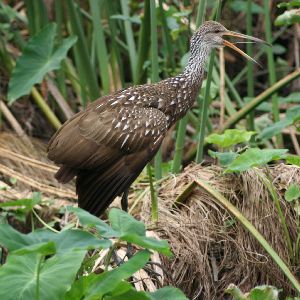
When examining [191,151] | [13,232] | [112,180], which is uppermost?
[13,232]

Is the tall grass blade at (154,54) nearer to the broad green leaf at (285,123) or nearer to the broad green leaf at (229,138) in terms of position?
the broad green leaf at (229,138)

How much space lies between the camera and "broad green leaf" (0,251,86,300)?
12.7ft

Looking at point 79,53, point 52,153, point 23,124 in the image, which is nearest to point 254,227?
point 52,153

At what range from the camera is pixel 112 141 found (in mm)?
5293

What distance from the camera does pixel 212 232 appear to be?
5.45 meters

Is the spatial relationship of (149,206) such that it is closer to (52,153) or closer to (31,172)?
(52,153)

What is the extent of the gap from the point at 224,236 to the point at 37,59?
77.5 inches

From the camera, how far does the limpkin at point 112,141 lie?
5199mm

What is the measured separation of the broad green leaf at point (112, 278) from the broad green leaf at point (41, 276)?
0.33 feet

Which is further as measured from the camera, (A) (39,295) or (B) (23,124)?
(B) (23,124)

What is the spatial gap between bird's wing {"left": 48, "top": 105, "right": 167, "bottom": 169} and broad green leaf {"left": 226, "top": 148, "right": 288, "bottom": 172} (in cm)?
47

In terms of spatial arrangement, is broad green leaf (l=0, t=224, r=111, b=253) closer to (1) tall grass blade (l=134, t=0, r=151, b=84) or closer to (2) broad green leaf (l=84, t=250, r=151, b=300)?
(2) broad green leaf (l=84, t=250, r=151, b=300)

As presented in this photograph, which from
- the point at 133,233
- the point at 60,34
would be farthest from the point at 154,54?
the point at 133,233

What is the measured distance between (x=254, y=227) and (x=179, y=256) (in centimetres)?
40
